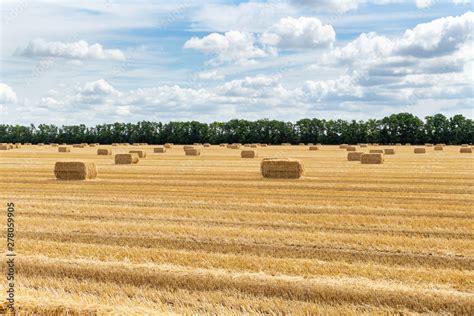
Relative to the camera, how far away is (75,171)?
1081 inches

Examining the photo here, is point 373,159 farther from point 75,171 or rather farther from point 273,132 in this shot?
point 273,132

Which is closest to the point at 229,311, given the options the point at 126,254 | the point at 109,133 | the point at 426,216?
the point at 126,254

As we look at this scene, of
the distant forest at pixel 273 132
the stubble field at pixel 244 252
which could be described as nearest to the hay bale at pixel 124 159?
the stubble field at pixel 244 252

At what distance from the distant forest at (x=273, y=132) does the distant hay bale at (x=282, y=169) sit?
98.0 meters

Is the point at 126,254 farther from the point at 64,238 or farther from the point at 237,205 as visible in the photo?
the point at 237,205

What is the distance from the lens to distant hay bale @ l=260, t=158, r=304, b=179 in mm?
27844

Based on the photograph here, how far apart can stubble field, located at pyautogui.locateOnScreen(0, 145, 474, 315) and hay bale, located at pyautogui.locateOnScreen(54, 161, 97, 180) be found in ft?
19.1

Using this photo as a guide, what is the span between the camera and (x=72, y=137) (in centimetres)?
14462

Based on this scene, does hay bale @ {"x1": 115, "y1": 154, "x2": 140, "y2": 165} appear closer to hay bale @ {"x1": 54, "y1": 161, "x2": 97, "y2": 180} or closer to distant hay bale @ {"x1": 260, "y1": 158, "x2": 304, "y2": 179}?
hay bale @ {"x1": 54, "y1": 161, "x2": 97, "y2": 180}

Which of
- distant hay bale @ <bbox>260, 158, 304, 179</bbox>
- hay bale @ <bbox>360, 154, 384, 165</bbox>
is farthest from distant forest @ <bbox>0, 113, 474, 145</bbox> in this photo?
distant hay bale @ <bbox>260, 158, 304, 179</bbox>

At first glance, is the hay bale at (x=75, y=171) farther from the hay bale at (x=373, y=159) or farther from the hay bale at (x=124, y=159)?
the hay bale at (x=373, y=159)

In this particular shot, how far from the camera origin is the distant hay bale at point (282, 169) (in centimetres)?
2784

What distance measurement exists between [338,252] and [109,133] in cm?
13632

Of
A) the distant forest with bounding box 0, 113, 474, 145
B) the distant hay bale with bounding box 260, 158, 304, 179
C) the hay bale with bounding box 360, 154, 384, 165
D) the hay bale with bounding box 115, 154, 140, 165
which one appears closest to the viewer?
the distant hay bale with bounding box 260, 158, 304, 179
